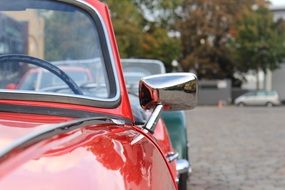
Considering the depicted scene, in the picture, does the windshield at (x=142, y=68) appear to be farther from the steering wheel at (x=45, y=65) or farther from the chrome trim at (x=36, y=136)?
the chrome trim at (x=36, y=136)

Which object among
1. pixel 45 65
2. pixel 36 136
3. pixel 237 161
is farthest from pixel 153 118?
pixel 237 161

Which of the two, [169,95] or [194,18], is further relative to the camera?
[194,18]

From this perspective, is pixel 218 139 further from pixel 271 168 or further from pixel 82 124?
pixel 82 124

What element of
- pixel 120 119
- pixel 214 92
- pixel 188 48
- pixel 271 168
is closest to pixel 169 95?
pixel 120 119

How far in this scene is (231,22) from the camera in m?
52.0

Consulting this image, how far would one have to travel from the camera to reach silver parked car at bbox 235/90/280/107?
44594mm

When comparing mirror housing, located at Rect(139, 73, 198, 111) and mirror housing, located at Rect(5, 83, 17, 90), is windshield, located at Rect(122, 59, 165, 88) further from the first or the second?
mirror housing, located at Rect(139, 73, 198, 111)

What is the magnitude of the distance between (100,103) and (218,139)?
450 inches

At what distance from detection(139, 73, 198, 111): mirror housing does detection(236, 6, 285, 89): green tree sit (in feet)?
156

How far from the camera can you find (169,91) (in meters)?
2.39

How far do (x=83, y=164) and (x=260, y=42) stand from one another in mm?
49419

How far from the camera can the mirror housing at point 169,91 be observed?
2373 millimetres

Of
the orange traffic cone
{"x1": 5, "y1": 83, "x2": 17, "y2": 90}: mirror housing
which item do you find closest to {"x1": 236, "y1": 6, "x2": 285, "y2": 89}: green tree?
the orange traffic cone

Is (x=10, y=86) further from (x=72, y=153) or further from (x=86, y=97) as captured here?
(x=72, y=153)
